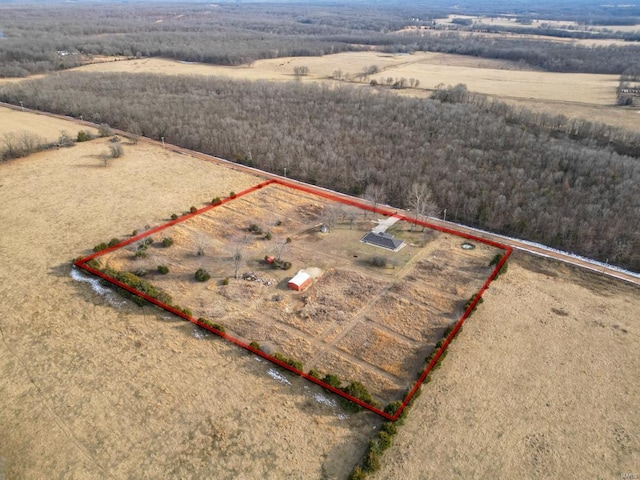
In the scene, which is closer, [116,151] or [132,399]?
[132,399]

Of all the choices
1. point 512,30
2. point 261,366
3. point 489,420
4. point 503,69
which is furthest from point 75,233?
point 512,30

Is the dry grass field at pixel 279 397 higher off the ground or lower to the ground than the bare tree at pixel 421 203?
lower

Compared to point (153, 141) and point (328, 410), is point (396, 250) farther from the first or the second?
point (153, 141)

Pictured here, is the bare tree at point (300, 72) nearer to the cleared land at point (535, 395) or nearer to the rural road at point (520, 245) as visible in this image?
the rural road at point (520, 245)

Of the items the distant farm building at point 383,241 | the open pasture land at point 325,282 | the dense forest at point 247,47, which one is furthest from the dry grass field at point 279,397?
the dense forest at point 247,47

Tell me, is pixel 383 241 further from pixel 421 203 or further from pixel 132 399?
pixel 132 399

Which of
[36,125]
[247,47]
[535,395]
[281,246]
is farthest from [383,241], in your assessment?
[247,47]

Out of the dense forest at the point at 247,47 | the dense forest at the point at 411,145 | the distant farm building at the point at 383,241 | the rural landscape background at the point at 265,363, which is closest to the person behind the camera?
the rural landscape background at the point at 265,363
